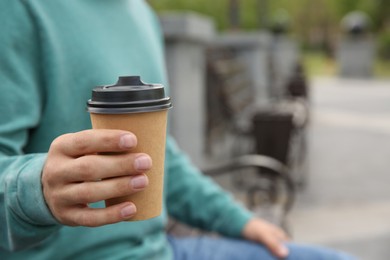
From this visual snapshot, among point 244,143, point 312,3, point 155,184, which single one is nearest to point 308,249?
point 155,184

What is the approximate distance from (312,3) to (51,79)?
41.0 m

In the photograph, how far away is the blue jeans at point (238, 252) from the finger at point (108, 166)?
97cm

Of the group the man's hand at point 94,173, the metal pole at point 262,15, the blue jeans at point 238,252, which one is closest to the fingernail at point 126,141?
the man's hand at point 94,173

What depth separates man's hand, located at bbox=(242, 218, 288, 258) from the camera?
1.72m

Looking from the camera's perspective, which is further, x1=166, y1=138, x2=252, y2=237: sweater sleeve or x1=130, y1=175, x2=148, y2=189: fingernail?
x1=166, y1=138, x2=252, y2=237: sweater sleeve

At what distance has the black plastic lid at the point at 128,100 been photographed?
764mm

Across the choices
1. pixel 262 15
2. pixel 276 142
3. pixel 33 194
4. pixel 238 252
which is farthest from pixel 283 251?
pixel 262 15

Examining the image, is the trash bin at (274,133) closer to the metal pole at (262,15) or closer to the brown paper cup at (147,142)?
the brown paper cup at (147,142)

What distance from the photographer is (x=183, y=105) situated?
3.74 m

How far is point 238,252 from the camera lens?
5.73ft

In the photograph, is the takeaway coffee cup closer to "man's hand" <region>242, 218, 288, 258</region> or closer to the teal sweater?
the teal sweater

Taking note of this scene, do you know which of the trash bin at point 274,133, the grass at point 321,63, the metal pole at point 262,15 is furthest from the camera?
the grass at point 321,63

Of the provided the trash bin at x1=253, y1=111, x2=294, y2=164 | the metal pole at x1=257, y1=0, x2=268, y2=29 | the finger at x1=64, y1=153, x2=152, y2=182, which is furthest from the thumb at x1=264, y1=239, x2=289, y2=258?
the metal pole at x1=257, y1=0, x2=268, y2=29

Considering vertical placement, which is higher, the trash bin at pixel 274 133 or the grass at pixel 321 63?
the trash bin at pixel 274 133
